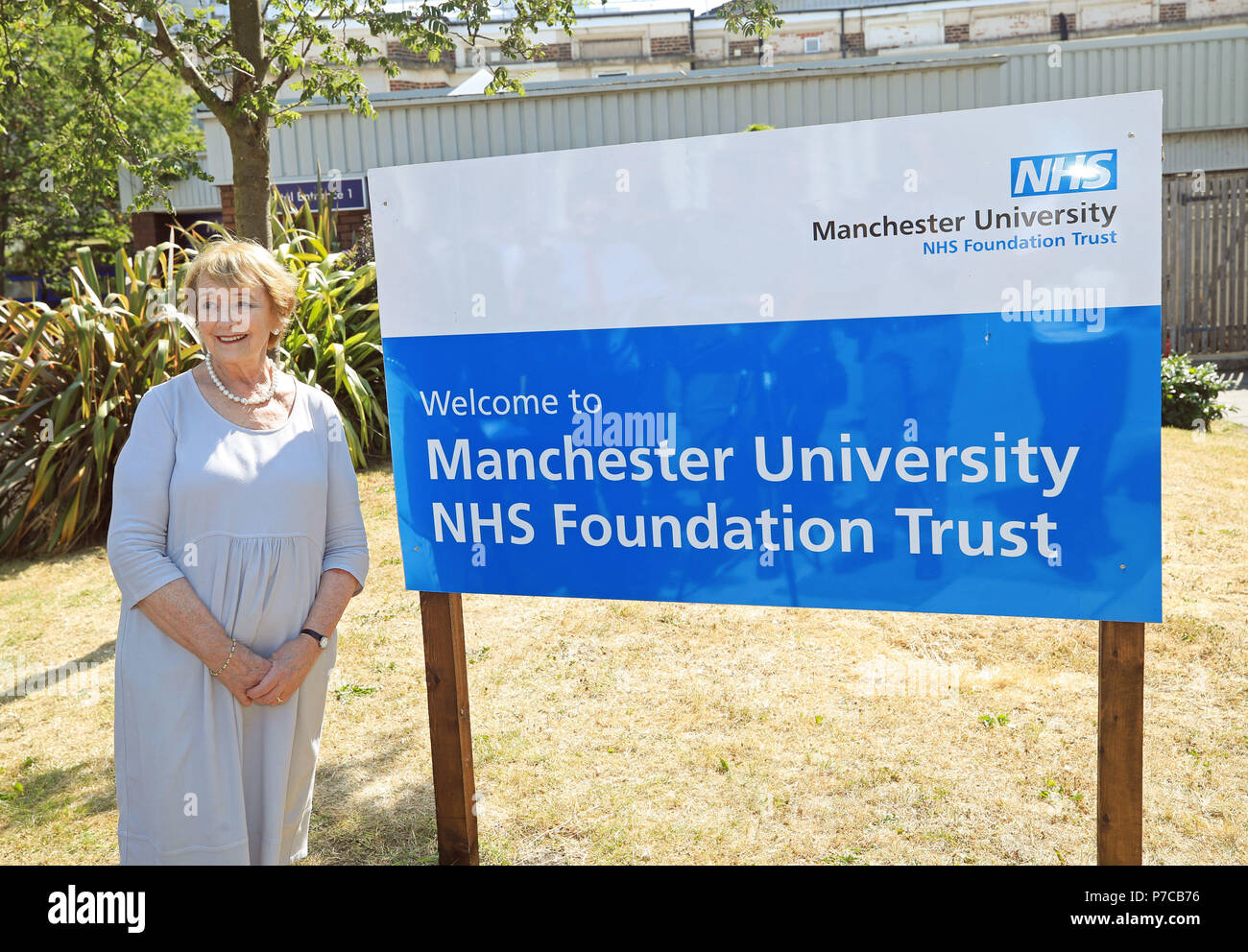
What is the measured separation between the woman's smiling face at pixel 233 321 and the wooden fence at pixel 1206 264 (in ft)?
41.6

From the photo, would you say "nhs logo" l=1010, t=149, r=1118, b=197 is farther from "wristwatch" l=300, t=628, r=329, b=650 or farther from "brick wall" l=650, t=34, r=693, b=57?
"brick wall" l=650, t=34, r=693, b=57

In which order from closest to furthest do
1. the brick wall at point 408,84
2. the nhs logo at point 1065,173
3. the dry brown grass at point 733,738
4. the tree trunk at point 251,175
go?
the nhs logo at point 1065,173 < the dry brown grass at point 733,738 < the tree trunk at point 251,175 < the brick wall at point 408,84

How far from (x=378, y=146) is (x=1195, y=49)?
13540 mm

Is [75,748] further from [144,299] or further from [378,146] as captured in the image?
[378,146]

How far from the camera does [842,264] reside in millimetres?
2230

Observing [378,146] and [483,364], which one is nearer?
[483,364]

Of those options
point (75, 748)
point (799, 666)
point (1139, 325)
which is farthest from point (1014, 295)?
point (75, 748)

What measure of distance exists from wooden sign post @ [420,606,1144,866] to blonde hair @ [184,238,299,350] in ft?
2.81

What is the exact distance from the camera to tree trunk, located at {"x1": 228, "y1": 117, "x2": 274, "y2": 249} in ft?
17.0

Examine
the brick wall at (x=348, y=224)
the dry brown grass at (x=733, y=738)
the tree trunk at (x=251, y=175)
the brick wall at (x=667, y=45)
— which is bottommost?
the dry brown grass at (x=733, y=738)

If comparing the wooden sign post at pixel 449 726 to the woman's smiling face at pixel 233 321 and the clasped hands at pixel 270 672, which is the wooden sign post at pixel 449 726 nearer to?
the clasped hands at pixel 270 672

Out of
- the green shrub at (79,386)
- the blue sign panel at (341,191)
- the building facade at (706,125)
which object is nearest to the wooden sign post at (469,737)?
the green shrub at (79,386)

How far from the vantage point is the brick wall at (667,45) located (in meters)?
33.1

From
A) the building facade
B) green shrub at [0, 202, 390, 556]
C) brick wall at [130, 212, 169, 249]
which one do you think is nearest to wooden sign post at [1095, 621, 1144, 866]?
green shrub at [0, 202, 390, 556]
